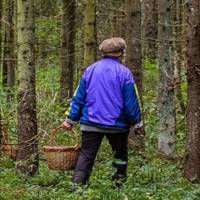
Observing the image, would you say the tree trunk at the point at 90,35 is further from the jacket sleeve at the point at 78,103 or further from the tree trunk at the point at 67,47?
the jacket sleeve at the point at 78,103

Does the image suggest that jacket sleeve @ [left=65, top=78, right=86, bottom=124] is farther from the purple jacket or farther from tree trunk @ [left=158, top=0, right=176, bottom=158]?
tree trunk @ [left=158, top=0, right=176, bottom=158]

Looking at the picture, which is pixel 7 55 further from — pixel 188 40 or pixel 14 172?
pixel 188 40

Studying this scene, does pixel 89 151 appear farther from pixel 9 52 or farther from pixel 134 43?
pixel 9 52

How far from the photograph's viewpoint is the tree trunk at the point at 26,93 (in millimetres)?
7297

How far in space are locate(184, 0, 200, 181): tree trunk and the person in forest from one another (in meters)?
0.62

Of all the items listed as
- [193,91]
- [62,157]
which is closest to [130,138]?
[62,157]

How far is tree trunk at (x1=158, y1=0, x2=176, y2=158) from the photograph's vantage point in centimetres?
931

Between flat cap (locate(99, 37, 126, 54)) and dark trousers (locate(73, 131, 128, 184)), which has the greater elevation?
flat cap (locate(99, 37, 126, 54))

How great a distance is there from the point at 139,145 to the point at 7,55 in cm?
846

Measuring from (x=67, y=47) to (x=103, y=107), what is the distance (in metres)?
9.37

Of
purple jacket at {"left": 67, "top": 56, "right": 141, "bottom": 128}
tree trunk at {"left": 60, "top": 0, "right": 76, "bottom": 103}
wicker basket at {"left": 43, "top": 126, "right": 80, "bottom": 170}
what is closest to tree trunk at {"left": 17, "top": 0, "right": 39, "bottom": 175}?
wicker basket at {"left": 43, "top": 126, "right": 80, "bottom": 170}

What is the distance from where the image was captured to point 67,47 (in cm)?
1577

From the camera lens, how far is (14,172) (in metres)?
7.74

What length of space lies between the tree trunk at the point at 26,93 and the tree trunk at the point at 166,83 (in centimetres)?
262
